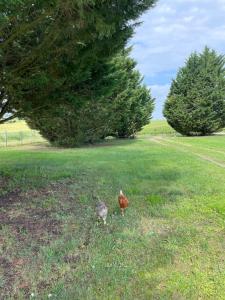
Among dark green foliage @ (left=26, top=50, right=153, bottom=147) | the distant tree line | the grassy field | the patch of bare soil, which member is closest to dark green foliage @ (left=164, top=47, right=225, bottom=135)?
dark green foliage @ (left=26, top=50, right=153, bottom=147)

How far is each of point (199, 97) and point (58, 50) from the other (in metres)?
25.6

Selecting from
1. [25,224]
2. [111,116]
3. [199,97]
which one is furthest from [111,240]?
[199,97]

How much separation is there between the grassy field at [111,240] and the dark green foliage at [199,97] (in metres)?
21.9

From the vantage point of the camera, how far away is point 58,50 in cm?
674

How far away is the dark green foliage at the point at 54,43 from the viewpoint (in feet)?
19.3

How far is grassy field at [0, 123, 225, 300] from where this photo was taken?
4461mm

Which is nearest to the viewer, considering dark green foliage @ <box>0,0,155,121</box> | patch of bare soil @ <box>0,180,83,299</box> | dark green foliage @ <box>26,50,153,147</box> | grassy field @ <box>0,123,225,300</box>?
grassy field @ <box>0,123,225,300</box>

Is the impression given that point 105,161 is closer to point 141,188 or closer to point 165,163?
point 165,163

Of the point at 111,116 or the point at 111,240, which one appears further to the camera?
the point at 111,116

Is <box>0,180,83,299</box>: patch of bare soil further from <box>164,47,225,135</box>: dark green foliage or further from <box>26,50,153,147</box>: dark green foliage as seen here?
<box>164,47,225,135</box>: dark green foliage

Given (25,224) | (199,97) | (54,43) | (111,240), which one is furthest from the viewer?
(199,97)

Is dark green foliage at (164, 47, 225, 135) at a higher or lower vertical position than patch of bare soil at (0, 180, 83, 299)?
higher

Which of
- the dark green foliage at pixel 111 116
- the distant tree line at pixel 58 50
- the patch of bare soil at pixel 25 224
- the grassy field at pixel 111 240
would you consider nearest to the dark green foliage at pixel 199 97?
the dark green foliage at pixel 111 116

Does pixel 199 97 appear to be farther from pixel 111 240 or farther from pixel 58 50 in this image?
pixel 111 240
